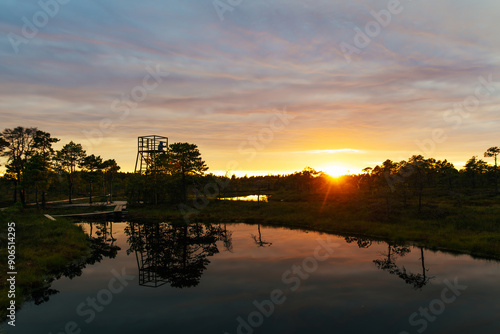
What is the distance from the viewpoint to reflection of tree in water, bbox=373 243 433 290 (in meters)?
21.3

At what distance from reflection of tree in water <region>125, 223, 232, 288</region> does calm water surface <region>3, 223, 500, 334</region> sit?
0.60ft

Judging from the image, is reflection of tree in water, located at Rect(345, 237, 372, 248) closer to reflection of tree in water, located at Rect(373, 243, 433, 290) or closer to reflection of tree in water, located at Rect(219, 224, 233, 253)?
reflection of tree in water, located at Rect(373, 243, 433, 290)

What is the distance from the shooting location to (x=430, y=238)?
103 ft

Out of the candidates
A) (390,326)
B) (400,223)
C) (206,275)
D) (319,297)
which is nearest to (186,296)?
(206,275)

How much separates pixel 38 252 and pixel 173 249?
12464mm

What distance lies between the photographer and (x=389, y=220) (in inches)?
1538

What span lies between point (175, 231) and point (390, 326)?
33047mm

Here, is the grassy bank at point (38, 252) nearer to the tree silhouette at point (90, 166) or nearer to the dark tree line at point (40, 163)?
the dark tree line at point (40, 163)

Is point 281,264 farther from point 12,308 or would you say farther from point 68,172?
point 68,172

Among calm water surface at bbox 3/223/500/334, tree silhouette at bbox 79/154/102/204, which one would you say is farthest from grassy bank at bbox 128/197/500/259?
tree silhouette at bbox 79/154/102/204

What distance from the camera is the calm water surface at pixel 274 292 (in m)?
15.5

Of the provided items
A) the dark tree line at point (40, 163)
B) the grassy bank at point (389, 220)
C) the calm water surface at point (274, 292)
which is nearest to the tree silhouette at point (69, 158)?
the dark tree line at point (40, 163)

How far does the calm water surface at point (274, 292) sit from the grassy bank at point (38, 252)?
4.23 ft

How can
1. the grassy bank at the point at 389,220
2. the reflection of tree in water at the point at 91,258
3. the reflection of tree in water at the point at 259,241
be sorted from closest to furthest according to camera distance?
the reflection of tree in water at the point at 91,258 < the grassy bank at the point at 389,220 < the reflection of tree in water at the point at 259,241
